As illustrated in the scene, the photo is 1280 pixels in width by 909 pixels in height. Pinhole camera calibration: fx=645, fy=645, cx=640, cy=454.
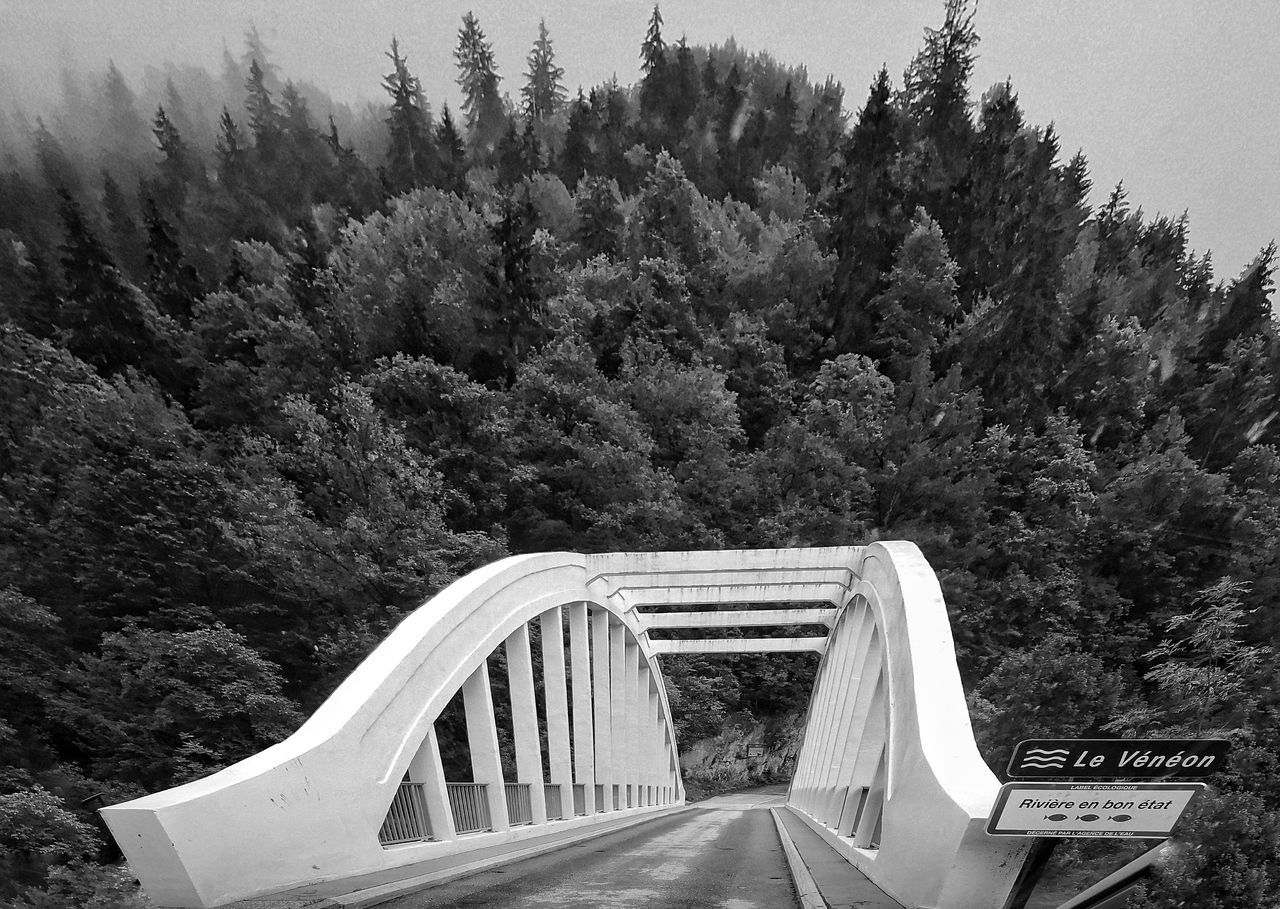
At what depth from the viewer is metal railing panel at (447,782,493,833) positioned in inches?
239

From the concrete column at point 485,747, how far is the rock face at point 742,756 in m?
19.5

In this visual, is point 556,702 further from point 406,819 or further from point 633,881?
point 633,881

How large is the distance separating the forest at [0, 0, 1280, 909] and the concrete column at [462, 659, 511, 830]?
2.97 meters

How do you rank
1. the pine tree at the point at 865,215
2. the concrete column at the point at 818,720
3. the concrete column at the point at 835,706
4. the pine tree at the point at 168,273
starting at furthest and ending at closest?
the pine tree at the point at 168,273, the pine tree at the point at 865,215, the concrete column at the point at 818,720, the concrete column at the point at 835,706

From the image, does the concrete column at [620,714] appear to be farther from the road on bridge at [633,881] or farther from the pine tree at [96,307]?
the pine tree at [96,307]

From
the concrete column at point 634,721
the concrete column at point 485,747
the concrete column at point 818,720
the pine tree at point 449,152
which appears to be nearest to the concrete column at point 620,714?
the concrete column at point 634,721

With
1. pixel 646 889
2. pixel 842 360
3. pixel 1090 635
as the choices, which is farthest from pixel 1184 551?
pixel 646 889

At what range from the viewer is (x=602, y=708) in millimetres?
11844

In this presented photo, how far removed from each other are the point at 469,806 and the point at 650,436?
59.7ft

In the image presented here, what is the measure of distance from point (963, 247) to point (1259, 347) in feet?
42.8

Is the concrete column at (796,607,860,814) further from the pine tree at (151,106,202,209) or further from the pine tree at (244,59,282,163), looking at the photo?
the pine tree at (244,59,282,163)

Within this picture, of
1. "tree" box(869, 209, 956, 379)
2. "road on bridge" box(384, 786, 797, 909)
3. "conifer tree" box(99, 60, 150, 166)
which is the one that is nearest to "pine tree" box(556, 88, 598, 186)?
"tree" box(869, 209, 956, 379)

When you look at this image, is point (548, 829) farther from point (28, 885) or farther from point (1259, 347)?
point (1259, 347)

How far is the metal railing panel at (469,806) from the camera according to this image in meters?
6.08
